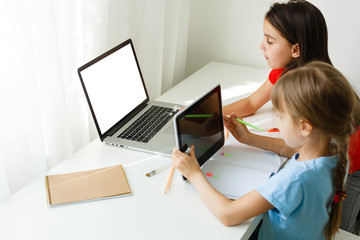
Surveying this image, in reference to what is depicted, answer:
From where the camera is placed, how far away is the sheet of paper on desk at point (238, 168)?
125 centimetres

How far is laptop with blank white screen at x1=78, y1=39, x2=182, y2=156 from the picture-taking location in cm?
143

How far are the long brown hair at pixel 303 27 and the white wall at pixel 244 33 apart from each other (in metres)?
0.63

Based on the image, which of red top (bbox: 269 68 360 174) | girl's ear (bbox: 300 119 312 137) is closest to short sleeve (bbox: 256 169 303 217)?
girl's ear (bbox: 300 119 312 137)

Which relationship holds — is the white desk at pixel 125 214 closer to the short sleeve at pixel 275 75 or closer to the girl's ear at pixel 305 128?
the girl's ear at pixel 305 128

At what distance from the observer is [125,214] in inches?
44.9

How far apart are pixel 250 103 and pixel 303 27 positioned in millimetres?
393

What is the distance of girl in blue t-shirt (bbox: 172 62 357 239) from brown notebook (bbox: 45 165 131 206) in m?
0.25

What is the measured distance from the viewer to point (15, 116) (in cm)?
136

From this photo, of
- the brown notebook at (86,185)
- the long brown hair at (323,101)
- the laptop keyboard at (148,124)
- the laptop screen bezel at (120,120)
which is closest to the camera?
the long brown hair at (323,101)

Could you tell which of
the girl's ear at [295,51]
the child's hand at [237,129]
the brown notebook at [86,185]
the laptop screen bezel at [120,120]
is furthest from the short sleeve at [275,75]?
the brown notebook at [86,185]

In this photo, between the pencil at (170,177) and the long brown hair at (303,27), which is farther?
the long brown hair at (303,27)

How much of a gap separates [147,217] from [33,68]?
588 mm

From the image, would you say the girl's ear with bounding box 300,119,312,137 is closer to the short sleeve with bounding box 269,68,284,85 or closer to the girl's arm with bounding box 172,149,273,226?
the girl's arm with bounding box 172,149,273,226

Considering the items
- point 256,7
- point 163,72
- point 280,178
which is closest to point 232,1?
point 256,7
